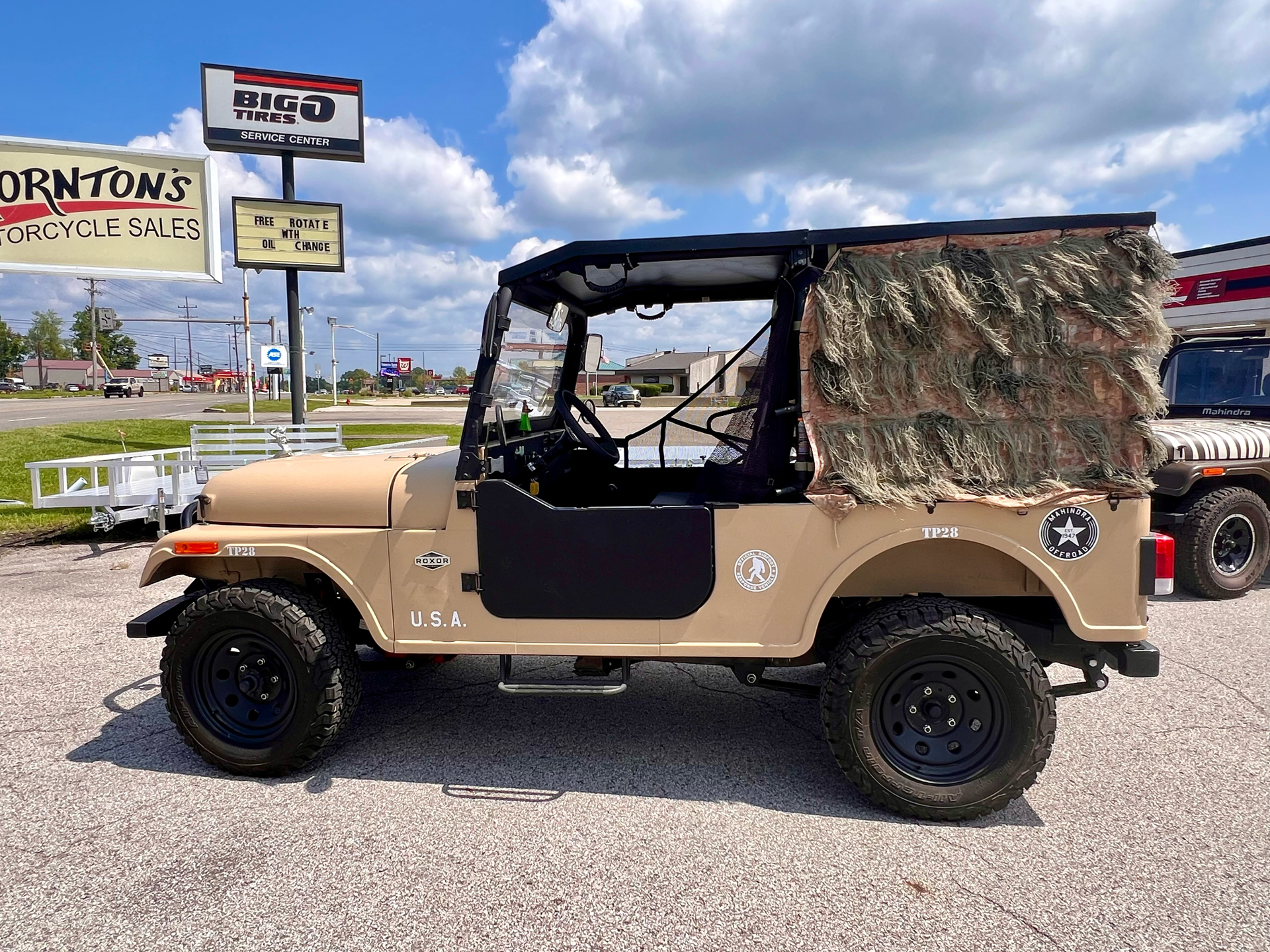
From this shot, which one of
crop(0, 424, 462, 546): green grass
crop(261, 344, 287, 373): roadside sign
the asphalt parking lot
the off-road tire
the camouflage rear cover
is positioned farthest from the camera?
crop(261, 344, 287, 373): roadside sign

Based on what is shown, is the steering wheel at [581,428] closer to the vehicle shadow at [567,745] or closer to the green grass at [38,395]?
the vehicle shadow at [567,745]

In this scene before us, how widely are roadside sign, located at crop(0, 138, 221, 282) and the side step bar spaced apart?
1249cm

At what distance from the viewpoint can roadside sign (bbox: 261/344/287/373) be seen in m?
17.3

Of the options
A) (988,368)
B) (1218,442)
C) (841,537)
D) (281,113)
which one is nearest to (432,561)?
(841,537)

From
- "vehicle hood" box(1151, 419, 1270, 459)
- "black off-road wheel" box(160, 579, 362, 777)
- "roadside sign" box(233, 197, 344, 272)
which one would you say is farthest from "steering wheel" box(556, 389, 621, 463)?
"roadside sign" box(233, 197, 344, 272)

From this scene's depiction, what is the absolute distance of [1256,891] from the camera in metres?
2.63

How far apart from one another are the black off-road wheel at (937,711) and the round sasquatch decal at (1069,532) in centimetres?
39

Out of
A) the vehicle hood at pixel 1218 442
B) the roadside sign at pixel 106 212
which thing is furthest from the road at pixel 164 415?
the vehicle hood at pixel 1218 442

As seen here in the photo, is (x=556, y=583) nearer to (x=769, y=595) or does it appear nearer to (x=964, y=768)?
(x=769, y=595)

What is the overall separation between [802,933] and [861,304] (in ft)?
7.46

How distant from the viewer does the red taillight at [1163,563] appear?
300 cm

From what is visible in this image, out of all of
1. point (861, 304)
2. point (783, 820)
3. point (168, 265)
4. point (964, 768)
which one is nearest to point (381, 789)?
point (783, 820)

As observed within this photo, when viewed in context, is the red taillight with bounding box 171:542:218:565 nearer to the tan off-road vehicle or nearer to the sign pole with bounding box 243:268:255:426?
the tan off-road vehicle

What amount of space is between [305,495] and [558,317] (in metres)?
1.63
